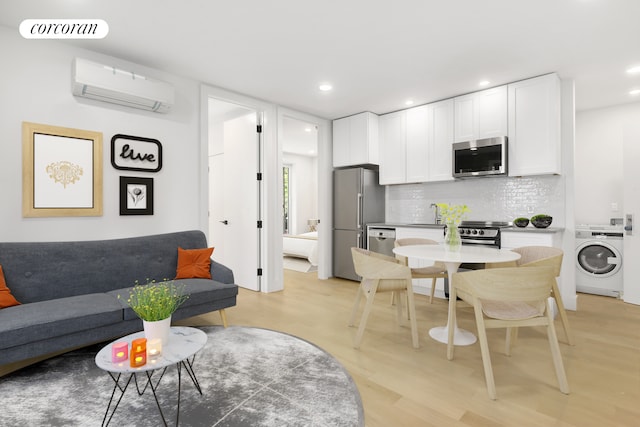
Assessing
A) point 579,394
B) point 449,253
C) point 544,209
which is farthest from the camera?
point 544,209

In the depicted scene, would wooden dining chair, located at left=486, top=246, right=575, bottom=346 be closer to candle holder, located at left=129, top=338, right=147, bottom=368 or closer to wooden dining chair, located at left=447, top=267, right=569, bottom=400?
wooden dining chair, located at left=447, top=267, right=569, bottom=400

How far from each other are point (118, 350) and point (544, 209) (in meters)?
4.54

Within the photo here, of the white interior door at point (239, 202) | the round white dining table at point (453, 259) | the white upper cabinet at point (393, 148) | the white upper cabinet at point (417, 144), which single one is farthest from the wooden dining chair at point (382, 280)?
the white upper cabinet at point (393, 148)

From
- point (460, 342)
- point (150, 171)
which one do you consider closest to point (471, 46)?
point (460, 342)

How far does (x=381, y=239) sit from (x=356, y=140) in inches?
63.8

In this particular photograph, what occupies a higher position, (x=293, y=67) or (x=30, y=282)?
(x=293, y=67)

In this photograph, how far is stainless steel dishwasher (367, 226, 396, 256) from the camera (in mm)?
4824

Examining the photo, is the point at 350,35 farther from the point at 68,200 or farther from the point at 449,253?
the point at 68,200

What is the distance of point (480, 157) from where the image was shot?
4.12m

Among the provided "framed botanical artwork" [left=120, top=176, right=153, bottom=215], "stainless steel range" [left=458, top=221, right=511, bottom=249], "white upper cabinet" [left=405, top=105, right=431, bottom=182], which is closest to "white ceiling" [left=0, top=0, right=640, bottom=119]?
"white upper cabinet" [left=405, top=105, right=431, bottom=182]

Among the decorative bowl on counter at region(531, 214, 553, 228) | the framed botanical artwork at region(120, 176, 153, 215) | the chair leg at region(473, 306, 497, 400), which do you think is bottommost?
the chair leg at region(473, 306, 497, 400)

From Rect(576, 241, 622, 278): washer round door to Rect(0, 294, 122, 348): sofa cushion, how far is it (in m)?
5.50

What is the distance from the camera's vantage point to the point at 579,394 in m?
2.04

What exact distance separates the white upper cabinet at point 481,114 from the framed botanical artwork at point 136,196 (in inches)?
151
